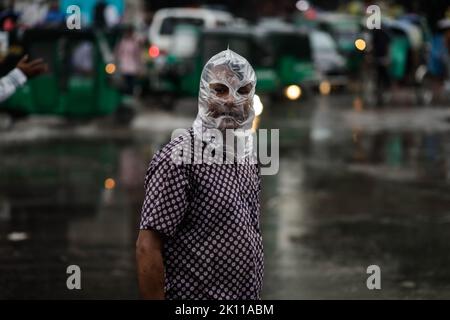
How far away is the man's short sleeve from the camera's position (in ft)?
13.9

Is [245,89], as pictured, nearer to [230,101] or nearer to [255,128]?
[230,101]

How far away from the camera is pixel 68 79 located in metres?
20.5

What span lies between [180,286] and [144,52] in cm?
2399

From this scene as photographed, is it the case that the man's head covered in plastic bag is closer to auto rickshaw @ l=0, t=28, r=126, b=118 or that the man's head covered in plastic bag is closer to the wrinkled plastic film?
the wrinkled plastic film

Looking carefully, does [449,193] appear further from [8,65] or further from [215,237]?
[215,237]

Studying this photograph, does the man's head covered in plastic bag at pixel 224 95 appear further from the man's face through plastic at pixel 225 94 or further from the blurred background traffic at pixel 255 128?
the blurred background traffic at pixel 255 128

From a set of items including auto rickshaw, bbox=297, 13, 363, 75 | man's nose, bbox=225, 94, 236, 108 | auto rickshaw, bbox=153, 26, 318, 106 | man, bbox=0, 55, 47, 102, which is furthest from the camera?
auto rickshaw, bbox=297, 13, 363, 75

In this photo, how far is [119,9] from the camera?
29484mm

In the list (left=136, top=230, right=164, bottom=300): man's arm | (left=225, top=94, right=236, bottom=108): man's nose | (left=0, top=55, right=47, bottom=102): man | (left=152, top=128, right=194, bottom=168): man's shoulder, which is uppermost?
(left=0, top=55, right=47, bottom=102): man

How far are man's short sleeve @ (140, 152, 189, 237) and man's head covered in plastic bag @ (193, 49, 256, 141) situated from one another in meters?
0.26

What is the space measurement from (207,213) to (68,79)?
54.2 feet

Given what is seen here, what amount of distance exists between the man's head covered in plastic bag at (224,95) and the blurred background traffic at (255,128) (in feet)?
1.18

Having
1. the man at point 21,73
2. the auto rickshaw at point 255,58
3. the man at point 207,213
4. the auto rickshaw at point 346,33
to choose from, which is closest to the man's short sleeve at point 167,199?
the man at point 207,213

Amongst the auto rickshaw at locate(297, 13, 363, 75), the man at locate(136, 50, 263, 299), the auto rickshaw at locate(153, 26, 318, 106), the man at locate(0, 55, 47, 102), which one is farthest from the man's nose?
the auto rickshaw at locate(297, 13, 363, 75)
